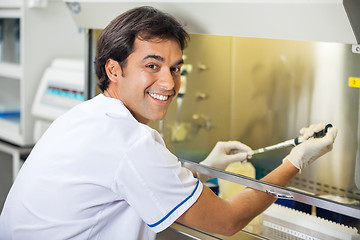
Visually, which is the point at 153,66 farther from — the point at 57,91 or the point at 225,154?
the point at 57,91

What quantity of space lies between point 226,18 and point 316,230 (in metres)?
0.61

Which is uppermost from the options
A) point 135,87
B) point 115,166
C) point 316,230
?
point 135,87

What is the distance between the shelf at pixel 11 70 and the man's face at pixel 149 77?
1.52 m

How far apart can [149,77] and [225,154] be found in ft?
Result: 1.56

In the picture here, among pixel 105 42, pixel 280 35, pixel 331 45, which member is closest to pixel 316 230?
pixel 280 35

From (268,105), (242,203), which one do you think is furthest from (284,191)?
(268,105)

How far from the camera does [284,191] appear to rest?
1.22 metres

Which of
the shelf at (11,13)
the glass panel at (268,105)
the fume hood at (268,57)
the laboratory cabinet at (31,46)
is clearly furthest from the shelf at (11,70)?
the glass panel at (268,105)

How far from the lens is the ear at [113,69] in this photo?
1242 millimetres

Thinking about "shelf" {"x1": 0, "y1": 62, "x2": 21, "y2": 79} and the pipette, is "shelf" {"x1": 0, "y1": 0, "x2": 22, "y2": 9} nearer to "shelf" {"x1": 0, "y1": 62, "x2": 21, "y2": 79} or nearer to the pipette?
"shelf" {"x1": 0, "y1": 62, "x2": 21, "y2": 79}

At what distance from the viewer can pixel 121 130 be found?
3.70 ft

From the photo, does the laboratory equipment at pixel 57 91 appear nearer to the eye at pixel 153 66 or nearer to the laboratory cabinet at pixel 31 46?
the laboratory cabinet at pixel 31 46

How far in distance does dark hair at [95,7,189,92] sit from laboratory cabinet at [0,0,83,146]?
1.38 metres

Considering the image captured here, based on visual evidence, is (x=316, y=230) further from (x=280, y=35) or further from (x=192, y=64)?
(x=192, y=64)
